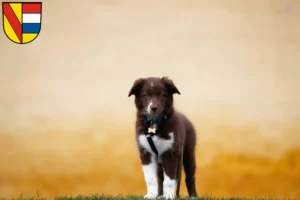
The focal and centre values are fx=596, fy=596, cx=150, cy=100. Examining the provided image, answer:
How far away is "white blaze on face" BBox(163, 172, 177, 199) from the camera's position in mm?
7531

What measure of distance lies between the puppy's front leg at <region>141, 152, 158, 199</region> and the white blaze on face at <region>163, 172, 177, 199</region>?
0.14m

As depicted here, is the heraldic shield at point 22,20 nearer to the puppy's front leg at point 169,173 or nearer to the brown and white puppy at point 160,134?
the brown and white puppy at point 160,134

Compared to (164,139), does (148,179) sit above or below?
below

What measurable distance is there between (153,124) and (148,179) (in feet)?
2.32

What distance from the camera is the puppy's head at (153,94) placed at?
741 centimetres

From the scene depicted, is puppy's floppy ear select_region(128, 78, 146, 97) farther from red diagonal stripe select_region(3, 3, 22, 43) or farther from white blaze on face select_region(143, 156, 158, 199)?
red diagonal stripe select_region(3, 3, 22, 43)

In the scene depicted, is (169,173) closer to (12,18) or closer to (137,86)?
(137,86)

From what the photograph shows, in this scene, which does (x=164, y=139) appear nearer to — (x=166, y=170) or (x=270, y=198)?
(x=166, y=170)

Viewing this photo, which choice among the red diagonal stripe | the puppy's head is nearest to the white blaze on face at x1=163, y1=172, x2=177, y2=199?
the puppy's head

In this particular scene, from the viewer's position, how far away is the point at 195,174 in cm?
860

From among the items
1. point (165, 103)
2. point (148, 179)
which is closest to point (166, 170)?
point (148, 179)

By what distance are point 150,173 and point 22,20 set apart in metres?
3.79

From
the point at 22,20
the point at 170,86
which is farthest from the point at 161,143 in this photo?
the point at 22,20

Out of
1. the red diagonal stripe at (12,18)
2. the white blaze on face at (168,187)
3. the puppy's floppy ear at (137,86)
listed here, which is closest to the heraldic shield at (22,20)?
the red diagonal stripe at (12,18)
